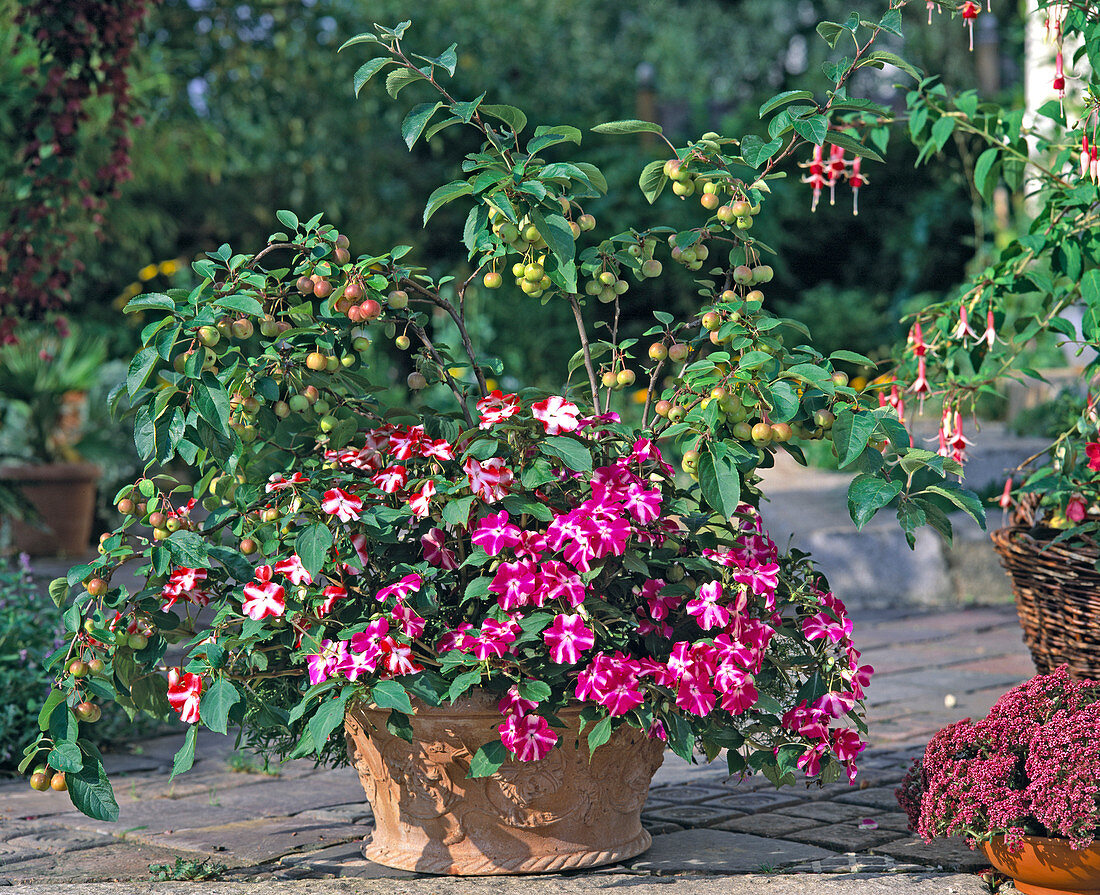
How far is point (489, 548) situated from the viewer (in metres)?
2.41

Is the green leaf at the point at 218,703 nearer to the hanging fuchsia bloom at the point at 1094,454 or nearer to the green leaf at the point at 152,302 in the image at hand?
the green leaf at the point at 152,302

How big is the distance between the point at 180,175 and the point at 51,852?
6836mm

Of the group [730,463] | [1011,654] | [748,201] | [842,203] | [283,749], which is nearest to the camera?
[730,463]

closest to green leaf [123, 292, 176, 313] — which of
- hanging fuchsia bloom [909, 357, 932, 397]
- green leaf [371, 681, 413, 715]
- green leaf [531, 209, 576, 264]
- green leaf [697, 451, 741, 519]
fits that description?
green leaf [531, 209, 576, 264]

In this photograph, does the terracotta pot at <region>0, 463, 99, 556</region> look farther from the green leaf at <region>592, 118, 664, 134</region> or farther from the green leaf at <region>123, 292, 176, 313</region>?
the green leaf at <region>592, 118, 664, 134</region>

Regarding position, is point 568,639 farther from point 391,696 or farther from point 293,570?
point 293,570

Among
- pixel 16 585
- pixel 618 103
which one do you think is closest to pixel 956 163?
pixel 618 103

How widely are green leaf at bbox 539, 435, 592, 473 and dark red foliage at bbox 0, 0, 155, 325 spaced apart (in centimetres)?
304

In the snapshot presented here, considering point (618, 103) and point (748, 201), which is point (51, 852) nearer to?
point (748, 201)

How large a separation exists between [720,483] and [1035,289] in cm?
144

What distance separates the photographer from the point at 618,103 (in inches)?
467

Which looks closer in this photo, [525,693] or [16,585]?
[525,693]

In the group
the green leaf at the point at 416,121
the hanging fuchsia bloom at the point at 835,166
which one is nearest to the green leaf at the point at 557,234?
the green leaf at the point at 416,121

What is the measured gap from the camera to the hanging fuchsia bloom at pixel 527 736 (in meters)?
2.41
